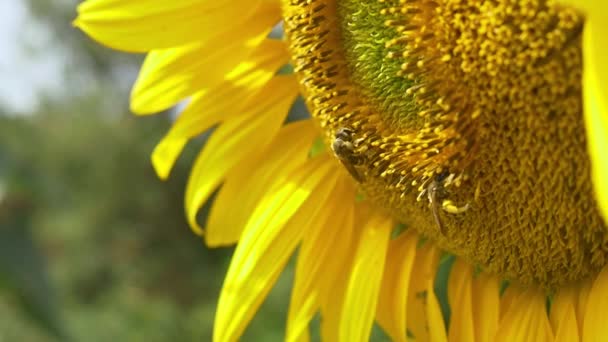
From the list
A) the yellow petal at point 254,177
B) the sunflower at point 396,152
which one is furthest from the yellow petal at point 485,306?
the yellow petal at point 254,177

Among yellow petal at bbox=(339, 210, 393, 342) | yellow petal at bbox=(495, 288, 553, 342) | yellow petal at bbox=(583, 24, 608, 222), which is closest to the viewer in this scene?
yellow petal at bbox=(583, 24, 608, 222)

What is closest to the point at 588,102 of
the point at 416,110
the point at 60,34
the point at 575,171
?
the point at 575,171

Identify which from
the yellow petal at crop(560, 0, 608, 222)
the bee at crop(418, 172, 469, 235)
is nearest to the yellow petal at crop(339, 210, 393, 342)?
the bee at crop(418, 172, 469, 235)

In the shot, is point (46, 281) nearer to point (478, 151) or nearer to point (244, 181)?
point (244, 181)

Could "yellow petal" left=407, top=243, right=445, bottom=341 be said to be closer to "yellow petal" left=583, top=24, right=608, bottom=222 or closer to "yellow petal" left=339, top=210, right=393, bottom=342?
"yellow petal" left=339, top=210, right=393, bottom=342

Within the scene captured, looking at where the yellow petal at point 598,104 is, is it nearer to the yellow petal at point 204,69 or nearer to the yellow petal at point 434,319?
the yellow petal at point 434,319

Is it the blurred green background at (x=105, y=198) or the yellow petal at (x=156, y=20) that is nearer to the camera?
the yellow petal at (x=156, y=20)

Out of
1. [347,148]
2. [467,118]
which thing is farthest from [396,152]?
[467,118]
